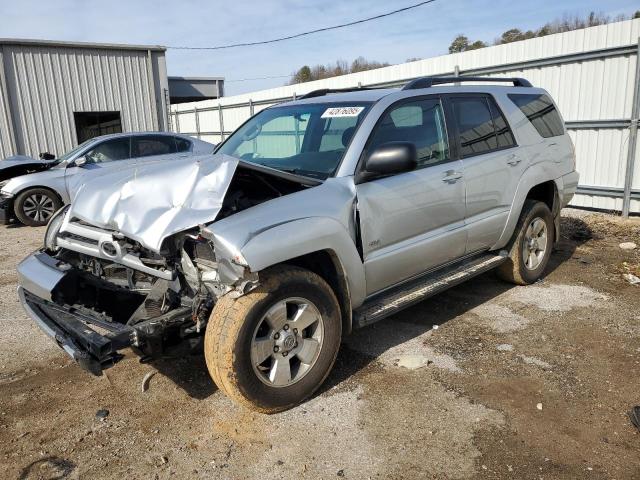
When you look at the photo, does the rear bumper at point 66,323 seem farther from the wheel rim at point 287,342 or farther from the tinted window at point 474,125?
the tinted window at point 474,125

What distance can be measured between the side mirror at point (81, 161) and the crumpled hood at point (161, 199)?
19.4 ft

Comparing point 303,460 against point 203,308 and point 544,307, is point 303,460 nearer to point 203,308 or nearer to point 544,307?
point 203,308

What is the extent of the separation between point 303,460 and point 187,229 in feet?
4.69

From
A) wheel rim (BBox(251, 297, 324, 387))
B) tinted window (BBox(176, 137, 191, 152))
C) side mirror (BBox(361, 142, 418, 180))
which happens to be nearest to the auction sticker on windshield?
side mirror (BBox(361, 142, 418, 180))

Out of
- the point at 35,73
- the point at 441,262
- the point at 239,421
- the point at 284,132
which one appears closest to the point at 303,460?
the point at 239,421

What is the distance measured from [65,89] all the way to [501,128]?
16612 millimetres

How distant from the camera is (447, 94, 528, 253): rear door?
4.35 meters

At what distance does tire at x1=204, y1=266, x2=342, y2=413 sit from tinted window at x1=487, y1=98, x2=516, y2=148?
2.50 meters

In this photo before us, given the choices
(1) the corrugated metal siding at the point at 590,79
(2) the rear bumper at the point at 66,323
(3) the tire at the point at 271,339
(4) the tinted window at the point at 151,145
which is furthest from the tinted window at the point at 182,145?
(3) the tire at the point at 271,339

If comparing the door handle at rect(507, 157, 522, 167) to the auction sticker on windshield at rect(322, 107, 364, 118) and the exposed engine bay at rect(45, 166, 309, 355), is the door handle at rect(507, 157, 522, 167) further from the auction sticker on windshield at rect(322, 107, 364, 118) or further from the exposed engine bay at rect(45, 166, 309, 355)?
the exposed engine bay at rect(45, 166, 309, 355)

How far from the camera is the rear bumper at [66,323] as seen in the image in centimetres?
273

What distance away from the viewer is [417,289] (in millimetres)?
3967

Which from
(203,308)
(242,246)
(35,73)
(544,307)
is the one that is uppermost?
(35,73)

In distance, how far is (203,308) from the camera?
304 centimetres
